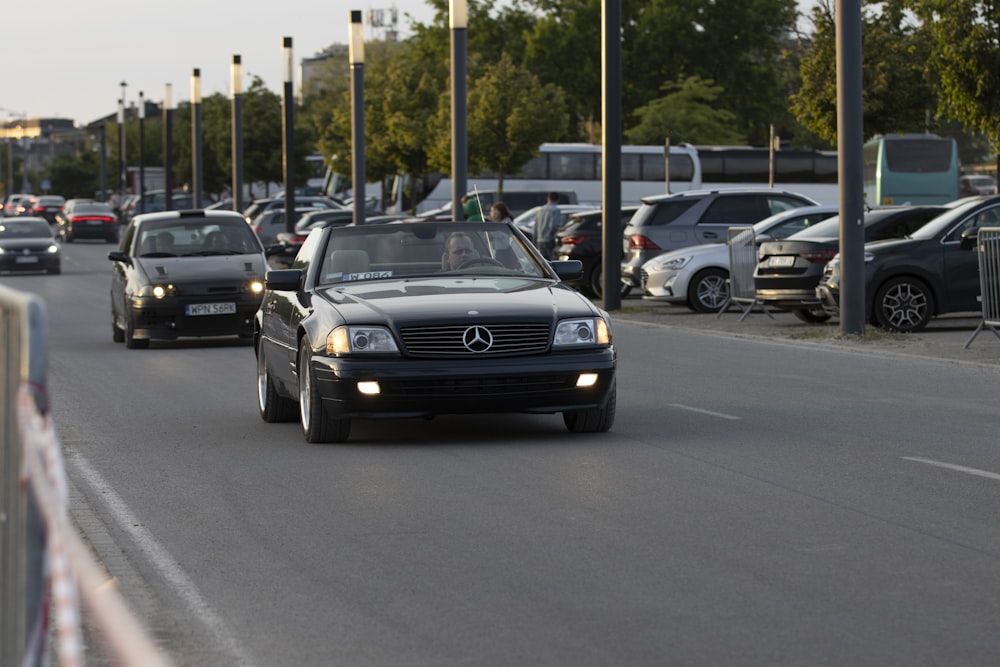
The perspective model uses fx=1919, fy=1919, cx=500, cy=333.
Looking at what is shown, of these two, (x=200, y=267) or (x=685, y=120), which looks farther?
(x=685, y=120)

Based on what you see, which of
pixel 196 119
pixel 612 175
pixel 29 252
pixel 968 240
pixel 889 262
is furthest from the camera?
pixel 196 119

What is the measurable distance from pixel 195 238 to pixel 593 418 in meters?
11.9

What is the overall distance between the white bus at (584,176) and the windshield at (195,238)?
41.7m

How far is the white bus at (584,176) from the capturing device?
6525 centimetres

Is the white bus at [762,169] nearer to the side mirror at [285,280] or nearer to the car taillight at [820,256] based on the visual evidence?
the car taillight at [820,256]

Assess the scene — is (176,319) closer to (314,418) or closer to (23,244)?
(314,418)

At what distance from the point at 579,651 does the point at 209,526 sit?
10.4 ft

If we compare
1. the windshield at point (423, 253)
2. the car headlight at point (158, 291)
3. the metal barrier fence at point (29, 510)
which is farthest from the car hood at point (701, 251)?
the metal barrier fence at point (29, 510)

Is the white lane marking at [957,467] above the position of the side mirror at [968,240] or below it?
below

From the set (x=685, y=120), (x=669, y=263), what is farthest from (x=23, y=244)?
(x=685, y=120)

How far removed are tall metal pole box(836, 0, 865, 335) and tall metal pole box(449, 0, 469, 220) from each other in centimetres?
1376

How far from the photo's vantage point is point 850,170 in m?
22.1

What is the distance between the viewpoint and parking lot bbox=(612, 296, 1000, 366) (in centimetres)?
1956

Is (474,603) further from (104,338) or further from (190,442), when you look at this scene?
(104,338)
